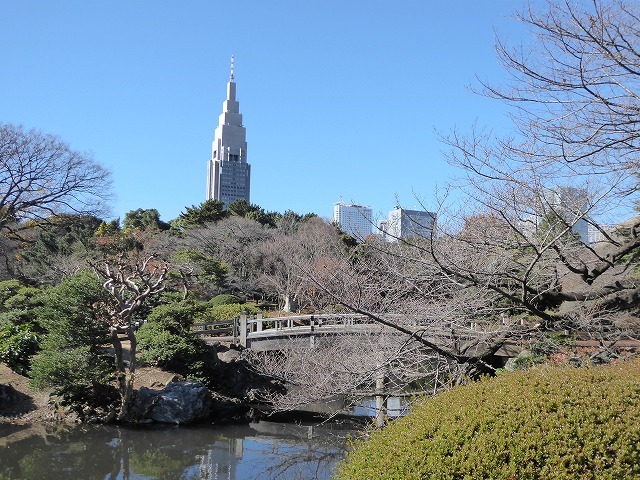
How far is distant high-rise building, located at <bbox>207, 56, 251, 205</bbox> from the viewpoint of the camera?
7181cm

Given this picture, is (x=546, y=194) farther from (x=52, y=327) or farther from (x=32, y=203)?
(x=32, y=203)

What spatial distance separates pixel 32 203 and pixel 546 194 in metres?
20.8

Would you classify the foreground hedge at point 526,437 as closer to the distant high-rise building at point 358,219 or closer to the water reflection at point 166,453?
the distant high-rise building at point 358,219

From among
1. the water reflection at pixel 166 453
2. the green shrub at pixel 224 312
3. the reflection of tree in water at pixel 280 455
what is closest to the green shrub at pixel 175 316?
the water reflection at pixel 166 453

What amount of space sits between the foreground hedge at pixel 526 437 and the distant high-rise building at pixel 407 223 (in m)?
1.98

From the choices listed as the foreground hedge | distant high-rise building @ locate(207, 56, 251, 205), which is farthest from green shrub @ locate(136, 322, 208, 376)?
distant high-rise building @ locate(207, 56, 251, 205)

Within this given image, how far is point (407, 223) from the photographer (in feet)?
22.1

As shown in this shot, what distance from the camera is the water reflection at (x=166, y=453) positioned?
962 cm

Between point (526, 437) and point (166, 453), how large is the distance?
9.08 metres

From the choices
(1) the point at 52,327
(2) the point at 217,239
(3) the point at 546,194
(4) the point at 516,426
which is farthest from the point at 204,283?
(4) the point at 516,426

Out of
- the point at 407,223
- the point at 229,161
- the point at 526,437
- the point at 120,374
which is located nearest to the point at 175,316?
the point at 120,374

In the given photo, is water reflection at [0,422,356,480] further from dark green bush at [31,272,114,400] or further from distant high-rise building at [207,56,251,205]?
distant high-rise building at [207,56,251,205]

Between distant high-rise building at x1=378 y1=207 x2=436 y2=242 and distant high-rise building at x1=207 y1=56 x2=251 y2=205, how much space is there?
65209mm

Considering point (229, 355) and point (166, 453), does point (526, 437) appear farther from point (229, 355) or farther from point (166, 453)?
point (229, 355)
